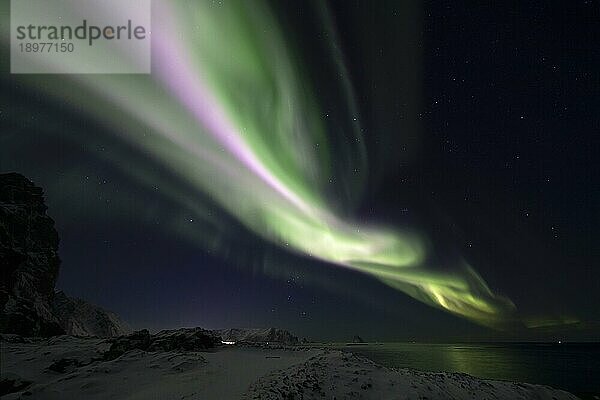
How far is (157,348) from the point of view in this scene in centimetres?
2078

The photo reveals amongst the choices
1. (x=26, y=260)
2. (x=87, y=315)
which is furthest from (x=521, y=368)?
(x=87, y=315)

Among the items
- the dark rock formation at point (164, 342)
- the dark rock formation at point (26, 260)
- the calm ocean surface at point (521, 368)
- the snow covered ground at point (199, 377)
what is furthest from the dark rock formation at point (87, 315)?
the snow covered ground at point (199, 377)

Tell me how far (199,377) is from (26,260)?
120ft

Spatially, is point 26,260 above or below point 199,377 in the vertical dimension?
above

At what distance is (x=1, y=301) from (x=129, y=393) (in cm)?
2758

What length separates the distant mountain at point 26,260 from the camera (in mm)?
30781

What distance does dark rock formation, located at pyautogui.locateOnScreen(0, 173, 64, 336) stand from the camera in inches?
1212

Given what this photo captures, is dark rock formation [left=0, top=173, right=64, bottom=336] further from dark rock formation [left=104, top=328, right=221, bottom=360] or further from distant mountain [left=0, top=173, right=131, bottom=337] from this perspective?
dark rock formation [left=104, top=328, right=221, bottom=360]

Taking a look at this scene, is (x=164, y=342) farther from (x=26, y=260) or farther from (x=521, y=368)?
(x=521, y=368)

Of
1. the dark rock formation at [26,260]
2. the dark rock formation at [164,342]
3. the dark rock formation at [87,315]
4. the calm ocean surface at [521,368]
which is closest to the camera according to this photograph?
the dark rock formation at [164,342]

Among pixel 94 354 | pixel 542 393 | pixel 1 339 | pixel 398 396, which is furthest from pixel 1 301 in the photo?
pixel 542 393

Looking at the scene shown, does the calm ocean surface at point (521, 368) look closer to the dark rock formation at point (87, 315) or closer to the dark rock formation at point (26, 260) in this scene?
the dark rock formation at point (26, 260)

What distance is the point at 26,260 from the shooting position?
38688 mm

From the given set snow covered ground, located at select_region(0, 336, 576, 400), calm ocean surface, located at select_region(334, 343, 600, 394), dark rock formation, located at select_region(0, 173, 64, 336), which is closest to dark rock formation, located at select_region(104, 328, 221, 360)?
snow covered ground, located at select_region(0, 336, 576, 400)
